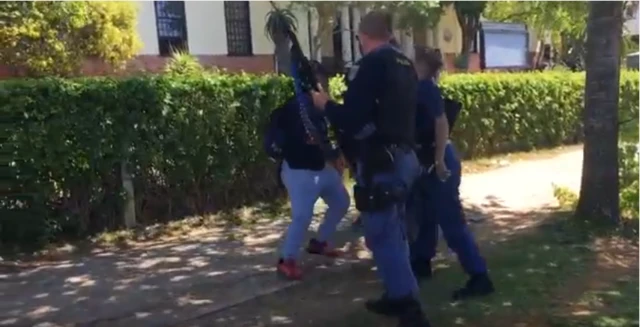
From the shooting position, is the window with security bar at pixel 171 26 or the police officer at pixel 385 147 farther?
the window with security bar at pixel 171 26

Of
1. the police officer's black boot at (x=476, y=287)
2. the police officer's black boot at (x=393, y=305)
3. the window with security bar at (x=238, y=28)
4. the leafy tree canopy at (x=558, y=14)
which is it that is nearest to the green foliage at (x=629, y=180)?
the leafy tree canopy at (x=558, y=14)

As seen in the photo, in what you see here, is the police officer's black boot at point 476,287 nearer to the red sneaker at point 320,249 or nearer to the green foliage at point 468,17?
the red sneaker at point 320,249

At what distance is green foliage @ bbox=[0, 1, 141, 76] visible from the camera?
40.7ft

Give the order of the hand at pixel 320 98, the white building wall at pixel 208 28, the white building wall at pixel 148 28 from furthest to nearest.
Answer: the white building wall at pixel 208 28
the white building wall at pixel 148 28
the hand at pixel 320 98

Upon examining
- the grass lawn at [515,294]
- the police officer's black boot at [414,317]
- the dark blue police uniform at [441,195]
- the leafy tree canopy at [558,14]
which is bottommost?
the grass lawn at [515,294]

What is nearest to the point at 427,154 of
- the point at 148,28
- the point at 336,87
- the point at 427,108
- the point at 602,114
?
the point at 427,108

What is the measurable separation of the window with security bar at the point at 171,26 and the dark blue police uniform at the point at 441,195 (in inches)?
471

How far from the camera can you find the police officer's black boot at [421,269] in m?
6.53

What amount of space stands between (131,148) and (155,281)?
194 cm

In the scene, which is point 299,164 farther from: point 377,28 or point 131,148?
point 131,148

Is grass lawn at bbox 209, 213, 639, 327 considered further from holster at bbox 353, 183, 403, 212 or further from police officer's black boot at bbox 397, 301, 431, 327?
holster at bbox 353, 183, 403, 212

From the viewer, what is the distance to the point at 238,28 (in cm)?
1905

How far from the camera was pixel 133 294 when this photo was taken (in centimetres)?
627

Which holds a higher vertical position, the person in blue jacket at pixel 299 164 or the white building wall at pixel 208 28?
the white building wall at pixel 208 28
